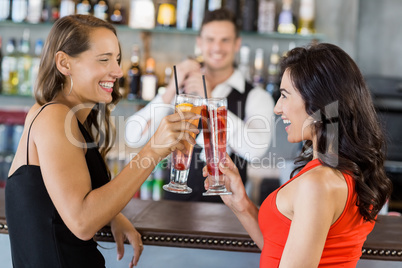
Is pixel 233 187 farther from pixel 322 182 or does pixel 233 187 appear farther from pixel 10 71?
pixel 10 71

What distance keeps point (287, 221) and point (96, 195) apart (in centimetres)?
47

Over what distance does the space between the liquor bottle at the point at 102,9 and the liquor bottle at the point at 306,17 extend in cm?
137

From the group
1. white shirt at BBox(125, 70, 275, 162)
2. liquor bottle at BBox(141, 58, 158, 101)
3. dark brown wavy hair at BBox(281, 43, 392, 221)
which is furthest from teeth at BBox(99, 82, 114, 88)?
liquor bottle at BBox(141, 58, 158, 101)

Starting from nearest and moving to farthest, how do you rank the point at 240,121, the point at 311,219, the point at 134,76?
the point at 311,219
the point at 240,121
the point at 134,76

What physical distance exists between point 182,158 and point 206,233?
262 mm

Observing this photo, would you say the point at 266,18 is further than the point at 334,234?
Yes

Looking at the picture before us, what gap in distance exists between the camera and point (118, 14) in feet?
11.2

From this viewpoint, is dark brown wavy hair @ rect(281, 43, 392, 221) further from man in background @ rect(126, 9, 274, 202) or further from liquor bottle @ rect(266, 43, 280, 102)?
liquor bottle @ rect(266, 43, 280, 102)

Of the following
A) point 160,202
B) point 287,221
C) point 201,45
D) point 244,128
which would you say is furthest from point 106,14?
point 287,221

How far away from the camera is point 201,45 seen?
2.72 m

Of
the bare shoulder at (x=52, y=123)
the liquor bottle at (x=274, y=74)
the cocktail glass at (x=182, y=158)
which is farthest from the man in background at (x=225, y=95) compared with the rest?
the bare shoulder at (x=52, y=123)

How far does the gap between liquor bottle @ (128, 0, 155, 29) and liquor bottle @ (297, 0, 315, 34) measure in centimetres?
104

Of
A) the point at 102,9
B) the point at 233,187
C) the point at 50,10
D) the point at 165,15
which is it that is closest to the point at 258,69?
the point at 165,15

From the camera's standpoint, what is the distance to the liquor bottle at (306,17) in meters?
3.37
